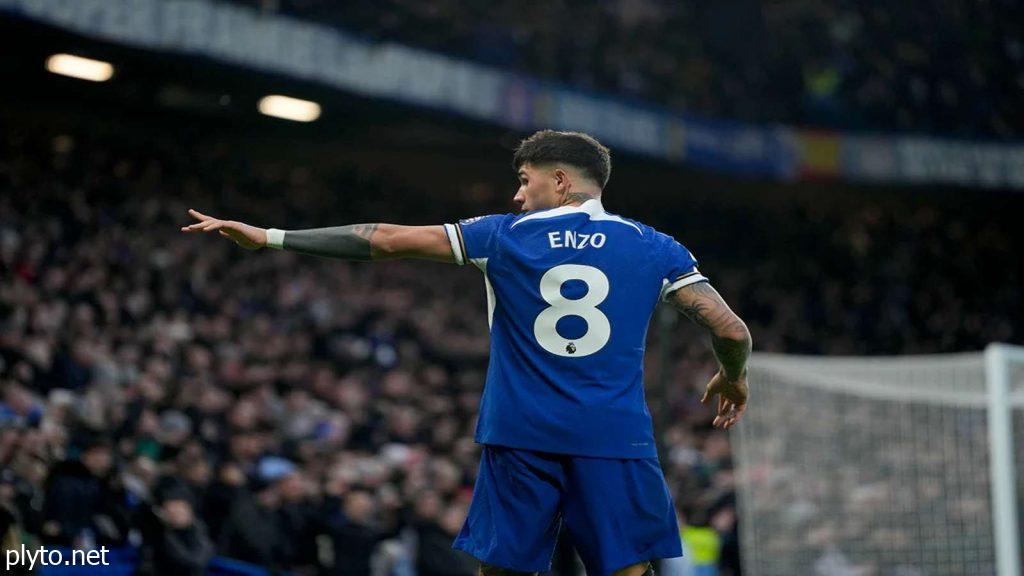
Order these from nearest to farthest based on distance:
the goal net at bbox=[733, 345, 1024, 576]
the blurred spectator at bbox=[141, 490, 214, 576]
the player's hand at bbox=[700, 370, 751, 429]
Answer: the player's hand at bbox=[700, 370, 751, 429], the blurred spectator at bbox=[141, 490, 214, 576], the goal net at bbox=[733, 345, 1024, 576]

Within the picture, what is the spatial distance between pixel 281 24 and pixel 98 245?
3592mm

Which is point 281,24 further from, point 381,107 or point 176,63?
point 381,107

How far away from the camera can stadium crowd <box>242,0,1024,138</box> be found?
21.2 m

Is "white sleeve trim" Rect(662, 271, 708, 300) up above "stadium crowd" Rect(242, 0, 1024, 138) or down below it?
below

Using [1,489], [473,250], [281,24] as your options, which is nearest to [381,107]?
[281,24]

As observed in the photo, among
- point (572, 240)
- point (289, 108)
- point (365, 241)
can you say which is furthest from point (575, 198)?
point (289, 108)

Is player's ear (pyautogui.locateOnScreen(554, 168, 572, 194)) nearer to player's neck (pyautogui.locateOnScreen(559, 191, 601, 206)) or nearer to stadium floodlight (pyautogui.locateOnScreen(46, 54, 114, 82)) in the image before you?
player's neck (pyautogui.locateOnScreen(559, 191, 601, 206))

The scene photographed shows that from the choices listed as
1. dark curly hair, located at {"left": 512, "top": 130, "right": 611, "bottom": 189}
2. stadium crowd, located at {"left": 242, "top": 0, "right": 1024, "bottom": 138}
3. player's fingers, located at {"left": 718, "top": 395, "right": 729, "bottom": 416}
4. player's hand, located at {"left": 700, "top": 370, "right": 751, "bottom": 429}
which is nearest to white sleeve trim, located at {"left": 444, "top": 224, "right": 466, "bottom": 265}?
dark curly hair, located at {"left": 512, "top": 130, "right": 611, "bottom": 189}

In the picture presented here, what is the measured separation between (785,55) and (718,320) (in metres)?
20.8

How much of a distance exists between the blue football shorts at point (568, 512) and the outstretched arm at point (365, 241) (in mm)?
684

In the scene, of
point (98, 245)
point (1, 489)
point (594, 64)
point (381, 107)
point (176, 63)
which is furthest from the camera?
point (594, 64)

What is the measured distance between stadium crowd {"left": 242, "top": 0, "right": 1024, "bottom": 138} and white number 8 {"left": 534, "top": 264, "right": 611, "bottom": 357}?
15289 millimetres

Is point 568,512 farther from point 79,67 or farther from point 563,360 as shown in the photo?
point 79,67

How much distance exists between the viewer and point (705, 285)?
4.48 m
